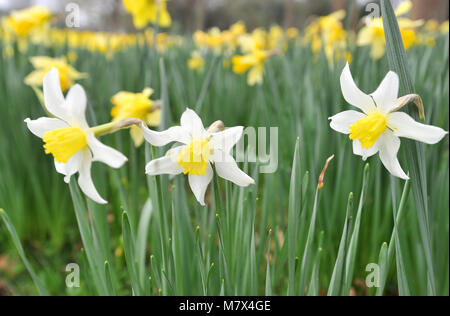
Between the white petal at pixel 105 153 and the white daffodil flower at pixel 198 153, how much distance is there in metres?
0.05

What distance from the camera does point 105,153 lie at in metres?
0.55

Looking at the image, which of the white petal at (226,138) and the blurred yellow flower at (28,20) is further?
the blurred yellow flower at (28,20)

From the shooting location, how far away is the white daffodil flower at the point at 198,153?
0.49 m

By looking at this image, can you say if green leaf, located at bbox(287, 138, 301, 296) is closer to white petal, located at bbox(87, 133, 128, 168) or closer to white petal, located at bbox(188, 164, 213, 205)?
white petal, located at bbox(188, 164, 213, 205)

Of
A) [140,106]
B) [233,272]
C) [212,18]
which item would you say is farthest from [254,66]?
[212,18]

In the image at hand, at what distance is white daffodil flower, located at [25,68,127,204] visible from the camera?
55cm

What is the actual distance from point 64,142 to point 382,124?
17.7 inches

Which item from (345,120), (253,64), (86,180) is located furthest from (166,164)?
(253,64)

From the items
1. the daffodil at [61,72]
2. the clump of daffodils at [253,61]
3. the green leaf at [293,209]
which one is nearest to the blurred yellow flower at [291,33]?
the clump of daffodils at [253,61]

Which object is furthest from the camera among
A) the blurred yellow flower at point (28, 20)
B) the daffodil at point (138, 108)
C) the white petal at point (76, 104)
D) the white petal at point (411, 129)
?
the blurred yellow flower at point (28, 20)

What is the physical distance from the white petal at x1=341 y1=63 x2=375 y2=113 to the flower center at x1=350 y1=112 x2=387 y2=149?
0.08 feet

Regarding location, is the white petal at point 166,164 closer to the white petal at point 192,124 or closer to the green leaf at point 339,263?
the white petal at point 192,124
